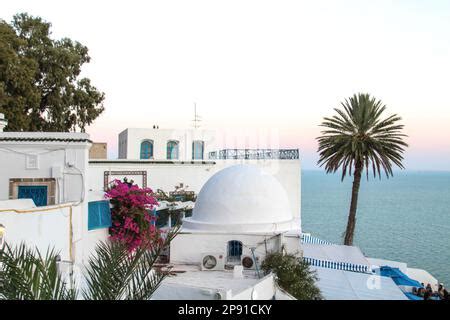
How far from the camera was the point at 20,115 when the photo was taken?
21969mm

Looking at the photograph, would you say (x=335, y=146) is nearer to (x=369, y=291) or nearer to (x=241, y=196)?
(x=241, y=196)

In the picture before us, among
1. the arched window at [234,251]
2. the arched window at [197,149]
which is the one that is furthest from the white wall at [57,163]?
the arched window at [197,149]

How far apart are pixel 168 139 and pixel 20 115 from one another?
1340 centimetres

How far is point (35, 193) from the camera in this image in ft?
42.7

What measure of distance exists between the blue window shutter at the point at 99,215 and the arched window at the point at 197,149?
2040 centimetres

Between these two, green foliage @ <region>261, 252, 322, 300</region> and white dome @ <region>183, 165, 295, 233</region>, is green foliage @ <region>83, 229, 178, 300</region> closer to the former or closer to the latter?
green foliage @ <region>261, 252, 322, 300</region>

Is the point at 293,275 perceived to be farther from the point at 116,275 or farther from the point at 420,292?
the point at 116,275

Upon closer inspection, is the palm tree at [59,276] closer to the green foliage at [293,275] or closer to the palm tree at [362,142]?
the green foliage at [293,275]

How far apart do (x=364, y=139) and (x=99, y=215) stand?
54.4 ft

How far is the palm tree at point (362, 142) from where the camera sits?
84.7ft

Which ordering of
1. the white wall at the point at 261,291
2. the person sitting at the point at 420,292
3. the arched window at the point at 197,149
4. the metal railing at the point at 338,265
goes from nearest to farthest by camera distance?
1. the white wall at the point at 261,291
2. the metal railing at the point at 338,265
3. the person sitting at the point at 420,292
4. the arched window at the point at 197,149

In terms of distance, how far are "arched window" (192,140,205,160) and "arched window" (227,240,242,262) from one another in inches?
744

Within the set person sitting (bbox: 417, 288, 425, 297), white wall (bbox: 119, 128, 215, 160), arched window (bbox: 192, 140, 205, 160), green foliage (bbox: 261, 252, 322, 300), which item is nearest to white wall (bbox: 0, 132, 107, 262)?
green foliage (bbox: 261, 252, 322, 300)

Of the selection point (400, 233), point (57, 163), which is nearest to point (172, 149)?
point (57, 163)
